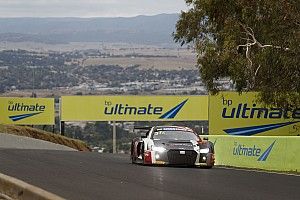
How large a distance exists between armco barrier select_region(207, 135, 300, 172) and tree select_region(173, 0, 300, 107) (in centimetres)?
522

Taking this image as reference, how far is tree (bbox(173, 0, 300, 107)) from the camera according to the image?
96.4ft

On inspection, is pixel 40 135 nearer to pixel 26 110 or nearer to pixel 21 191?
pixel 26 110

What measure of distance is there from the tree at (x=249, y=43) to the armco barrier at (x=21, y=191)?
18.0m

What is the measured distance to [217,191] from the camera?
1361 cm

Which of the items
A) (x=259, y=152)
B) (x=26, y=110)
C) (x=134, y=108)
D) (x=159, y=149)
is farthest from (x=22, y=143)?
(x=159, y=149)

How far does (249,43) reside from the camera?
112ft

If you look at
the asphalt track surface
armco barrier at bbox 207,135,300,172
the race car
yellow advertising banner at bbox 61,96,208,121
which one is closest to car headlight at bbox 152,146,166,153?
the race car

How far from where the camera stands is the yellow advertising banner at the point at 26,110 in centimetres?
5550

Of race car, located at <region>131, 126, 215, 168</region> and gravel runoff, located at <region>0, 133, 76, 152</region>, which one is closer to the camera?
race car, located at <region>131, 126, 215, 168</region>

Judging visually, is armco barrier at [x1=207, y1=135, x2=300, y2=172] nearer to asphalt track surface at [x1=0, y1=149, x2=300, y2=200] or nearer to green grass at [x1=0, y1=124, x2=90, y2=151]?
asphalt track surface at [x1=0, y1=149, x2=300, y2=200]

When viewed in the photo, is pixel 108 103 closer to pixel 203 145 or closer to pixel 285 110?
pixel 285 110

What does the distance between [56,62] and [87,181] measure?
164379 millimetres

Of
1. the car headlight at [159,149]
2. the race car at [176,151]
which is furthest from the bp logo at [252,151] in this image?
the car headlight at [159,149]

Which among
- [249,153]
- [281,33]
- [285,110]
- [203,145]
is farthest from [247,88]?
[203,145]
